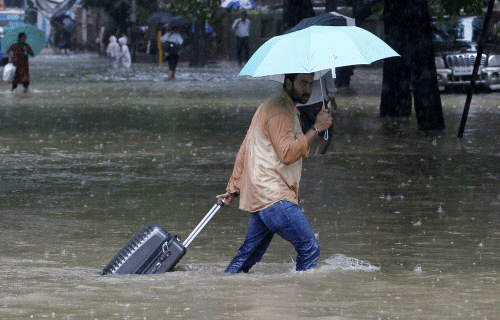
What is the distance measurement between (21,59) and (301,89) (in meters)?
21.2

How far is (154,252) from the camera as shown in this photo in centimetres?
680

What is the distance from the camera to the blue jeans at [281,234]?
6566 mm

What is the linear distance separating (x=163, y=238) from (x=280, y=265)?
1236mm

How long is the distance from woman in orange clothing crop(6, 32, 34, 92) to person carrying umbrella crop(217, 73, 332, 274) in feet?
67.5

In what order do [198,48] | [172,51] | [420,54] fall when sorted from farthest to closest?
[198,48], [172,51], [420,54]

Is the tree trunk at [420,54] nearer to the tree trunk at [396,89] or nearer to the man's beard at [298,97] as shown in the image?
the tree trunk at [396,89]

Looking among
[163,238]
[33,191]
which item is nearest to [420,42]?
[33,191]

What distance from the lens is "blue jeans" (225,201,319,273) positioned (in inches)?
259

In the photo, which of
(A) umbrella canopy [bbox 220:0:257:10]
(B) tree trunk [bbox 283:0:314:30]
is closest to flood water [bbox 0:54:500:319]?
(B) tree trunk [bbox 283:0:314:30]

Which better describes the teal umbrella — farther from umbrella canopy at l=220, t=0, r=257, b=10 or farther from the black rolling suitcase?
the black rolling suitcase

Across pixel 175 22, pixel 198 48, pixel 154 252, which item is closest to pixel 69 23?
pixel 198 48

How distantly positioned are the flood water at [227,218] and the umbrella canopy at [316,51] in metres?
1.27

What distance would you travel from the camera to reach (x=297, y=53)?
6.60 metres

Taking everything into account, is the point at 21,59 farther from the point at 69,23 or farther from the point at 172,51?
the point at 69,23
